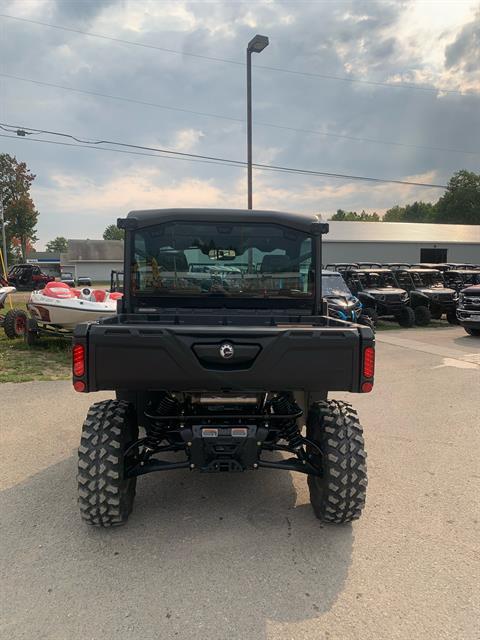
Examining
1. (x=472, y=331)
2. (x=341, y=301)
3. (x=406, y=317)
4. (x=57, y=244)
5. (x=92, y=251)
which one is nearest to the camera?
(x=341, y=301)

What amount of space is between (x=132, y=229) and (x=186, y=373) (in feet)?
4.95

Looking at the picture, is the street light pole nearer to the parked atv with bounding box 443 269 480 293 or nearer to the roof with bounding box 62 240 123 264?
the parked atv with bounding box 443 269 480 293

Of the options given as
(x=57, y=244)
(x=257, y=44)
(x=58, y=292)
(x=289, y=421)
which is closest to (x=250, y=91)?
(x=257, y=44)

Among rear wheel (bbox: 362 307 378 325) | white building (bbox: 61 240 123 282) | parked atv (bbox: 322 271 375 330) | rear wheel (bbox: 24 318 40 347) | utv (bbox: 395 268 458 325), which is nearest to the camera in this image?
rear wheel (bbox: 24 318 40 347)

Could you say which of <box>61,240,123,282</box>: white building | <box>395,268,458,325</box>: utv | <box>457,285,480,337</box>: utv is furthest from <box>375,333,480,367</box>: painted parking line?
<box>61,240,123,282</box>: white building

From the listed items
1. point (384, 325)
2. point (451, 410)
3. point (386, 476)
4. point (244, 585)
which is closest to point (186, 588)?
point (244, 585)

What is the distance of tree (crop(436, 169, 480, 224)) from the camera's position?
70062 millimetres

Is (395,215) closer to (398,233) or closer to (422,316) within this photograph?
(398,233)

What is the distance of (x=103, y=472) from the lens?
2891 millimetres

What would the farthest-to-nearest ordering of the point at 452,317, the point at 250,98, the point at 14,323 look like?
the point at 452,317, the point at 250,98, the point at 14,323

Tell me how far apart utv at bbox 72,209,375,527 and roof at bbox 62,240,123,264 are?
53289mm

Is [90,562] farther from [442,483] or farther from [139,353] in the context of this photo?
[442,483]

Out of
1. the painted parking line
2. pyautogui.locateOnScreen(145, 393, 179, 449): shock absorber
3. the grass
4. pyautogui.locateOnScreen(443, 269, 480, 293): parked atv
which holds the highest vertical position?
pyautogui.locateOnScreen(443, 269, 480, 293): parked atv

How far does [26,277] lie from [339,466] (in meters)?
29.8
